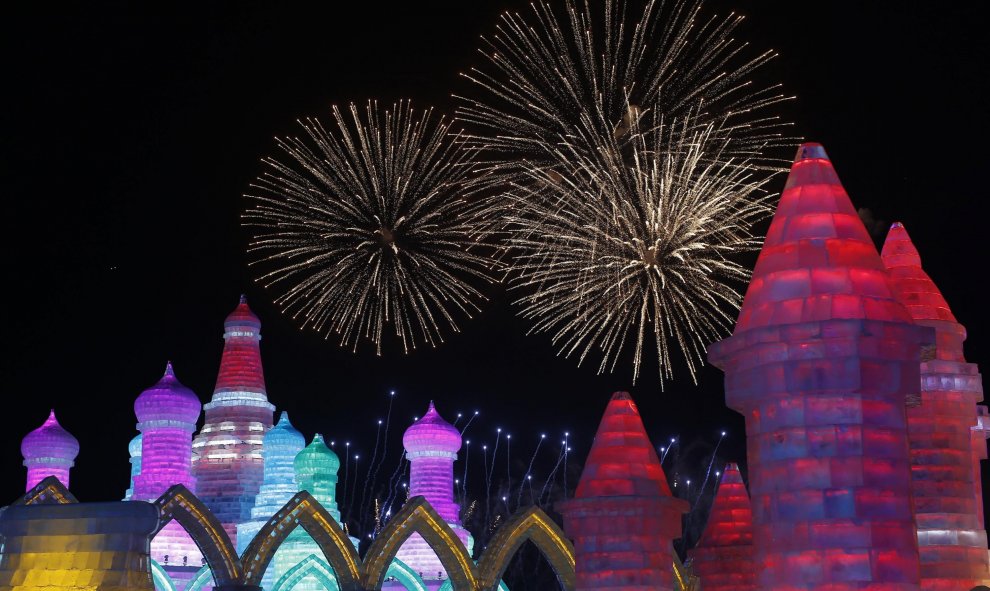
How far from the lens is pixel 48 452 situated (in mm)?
71938

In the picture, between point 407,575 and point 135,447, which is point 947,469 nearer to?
point 407,575

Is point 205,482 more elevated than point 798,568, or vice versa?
point 205,482

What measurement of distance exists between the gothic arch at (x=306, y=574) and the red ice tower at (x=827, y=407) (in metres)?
45.1

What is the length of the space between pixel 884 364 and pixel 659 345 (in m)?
21.5

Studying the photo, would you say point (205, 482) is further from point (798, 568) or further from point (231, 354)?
point (798, 568)

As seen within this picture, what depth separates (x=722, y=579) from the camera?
139ft

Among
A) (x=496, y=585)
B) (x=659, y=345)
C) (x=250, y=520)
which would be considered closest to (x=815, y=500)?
(x=659, y=345)

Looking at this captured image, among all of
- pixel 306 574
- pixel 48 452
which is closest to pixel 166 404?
pixel 48 452

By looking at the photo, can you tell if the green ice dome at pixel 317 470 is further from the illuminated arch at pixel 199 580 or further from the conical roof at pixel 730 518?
the conical roof at pixel 730 518

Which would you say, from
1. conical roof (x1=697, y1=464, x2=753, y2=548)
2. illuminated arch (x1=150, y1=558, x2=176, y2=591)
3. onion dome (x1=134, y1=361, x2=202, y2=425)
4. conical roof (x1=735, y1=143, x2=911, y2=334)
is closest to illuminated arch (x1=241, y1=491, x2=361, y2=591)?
conical roof (x1=697, y1=464, x2=753, y2=548)

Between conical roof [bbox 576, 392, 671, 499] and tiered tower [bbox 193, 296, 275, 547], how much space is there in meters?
37.7

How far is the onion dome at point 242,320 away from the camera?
7131 cm

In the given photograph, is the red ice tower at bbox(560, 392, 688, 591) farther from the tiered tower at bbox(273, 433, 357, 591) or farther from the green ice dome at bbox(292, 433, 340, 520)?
the green ice dome at bbox(292, 433, 340, 520)

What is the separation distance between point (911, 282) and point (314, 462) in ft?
128
